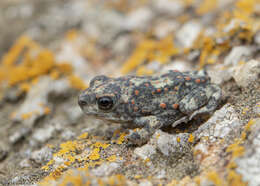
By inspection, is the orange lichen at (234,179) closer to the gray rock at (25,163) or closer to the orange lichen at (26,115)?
the gray rock at (25,163)

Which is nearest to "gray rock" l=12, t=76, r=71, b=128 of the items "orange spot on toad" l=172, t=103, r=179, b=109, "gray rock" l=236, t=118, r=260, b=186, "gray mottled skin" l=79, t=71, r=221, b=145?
"gray mottled skin" l=79, t=71, r=221, b=145

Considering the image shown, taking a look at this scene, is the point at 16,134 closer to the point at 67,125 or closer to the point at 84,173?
the point at 67,125

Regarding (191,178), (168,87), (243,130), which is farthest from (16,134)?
(243,130)

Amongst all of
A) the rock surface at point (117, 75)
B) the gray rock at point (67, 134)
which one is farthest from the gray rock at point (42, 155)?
the gray rock at point (67, 134)

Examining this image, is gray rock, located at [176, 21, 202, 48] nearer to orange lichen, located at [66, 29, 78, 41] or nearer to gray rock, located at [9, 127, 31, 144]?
orange lichen, located at [66, 29, 78, 41]

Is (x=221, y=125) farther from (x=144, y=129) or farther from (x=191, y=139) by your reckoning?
(x=144, y=129)

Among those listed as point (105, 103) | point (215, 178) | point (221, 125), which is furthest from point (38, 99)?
point (215, 178)

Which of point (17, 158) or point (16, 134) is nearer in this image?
point (17, 158)
